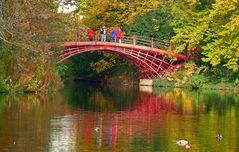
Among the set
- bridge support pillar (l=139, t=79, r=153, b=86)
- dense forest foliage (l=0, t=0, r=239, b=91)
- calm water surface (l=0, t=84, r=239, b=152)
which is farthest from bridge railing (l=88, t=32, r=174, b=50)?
calm water surface (l=0, t=84, r=239, b=152)

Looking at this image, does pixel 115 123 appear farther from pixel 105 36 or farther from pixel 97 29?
pixel 97 29

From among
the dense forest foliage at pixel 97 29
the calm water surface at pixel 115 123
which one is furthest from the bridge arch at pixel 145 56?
the calm water surface at pixel 115 123

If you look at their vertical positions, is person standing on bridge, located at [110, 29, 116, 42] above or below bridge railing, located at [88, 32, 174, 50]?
above

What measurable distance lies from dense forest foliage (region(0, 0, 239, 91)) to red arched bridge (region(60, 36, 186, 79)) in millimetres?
1057

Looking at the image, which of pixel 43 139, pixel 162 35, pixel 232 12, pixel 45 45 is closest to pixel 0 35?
pixel 43 139

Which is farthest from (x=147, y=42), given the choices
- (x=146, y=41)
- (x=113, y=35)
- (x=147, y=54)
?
(x=113, y=35)

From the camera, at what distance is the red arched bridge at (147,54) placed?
64438 millimetres

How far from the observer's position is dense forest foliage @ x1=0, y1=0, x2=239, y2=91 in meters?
43.5

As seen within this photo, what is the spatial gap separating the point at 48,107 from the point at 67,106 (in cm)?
187

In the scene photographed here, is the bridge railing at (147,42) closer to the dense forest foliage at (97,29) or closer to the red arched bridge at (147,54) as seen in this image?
the red arched bridge at (147,54)

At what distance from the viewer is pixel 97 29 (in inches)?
2825

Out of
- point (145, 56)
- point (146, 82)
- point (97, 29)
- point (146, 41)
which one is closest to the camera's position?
point (145, 56)

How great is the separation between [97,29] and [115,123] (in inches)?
1492

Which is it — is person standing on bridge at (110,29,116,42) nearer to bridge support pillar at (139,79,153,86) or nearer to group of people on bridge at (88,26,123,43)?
group of people on bridge at (88,26,123,43)
